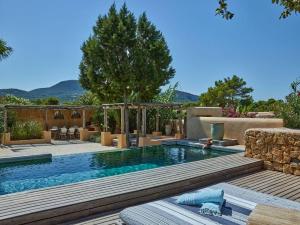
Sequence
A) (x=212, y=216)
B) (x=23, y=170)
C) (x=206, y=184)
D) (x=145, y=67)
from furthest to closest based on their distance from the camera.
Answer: (x=145, y=67) → (x=23, y=170) → (x=206, y=184) → (x=212, y=216)

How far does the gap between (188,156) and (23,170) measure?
22.2 feet

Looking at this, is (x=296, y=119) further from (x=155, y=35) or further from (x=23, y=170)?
(x=23, y=170)

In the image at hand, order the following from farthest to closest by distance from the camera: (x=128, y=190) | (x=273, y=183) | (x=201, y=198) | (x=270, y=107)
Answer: (x=270, y=107) → (x=273, y=183) → (x=128, y=190) → (x=201, y=198)

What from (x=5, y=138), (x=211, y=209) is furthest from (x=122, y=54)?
(x=211, y=209)

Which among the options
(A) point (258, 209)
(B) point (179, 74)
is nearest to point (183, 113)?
(B) point (179, 74)

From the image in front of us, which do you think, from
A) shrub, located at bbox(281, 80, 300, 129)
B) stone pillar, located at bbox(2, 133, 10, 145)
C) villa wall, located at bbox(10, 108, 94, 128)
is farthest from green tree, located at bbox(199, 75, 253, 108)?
stone pillar, located at bbox(2, 133, 10, 145)

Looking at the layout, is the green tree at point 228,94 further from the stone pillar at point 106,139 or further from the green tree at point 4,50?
the green tree at point 4,50

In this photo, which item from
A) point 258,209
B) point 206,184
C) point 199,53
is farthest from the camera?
point 199,53

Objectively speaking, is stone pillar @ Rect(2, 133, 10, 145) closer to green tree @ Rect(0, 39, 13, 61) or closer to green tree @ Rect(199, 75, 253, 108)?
green tree @ Rect(0, 39, 13, 61)

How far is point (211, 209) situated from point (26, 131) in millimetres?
17800

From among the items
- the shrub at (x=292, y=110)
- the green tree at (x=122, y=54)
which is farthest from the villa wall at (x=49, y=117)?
the shrub at (x=292, y=110)

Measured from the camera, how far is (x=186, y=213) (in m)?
4.43

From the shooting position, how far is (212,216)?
14.3 feet

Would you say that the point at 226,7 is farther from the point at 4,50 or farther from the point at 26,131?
the point at 26,131
